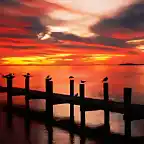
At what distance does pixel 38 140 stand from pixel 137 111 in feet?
19.6

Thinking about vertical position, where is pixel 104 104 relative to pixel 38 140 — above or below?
above

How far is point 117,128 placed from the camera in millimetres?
21578

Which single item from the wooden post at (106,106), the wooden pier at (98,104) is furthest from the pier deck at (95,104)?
the wooden post at (106,106)

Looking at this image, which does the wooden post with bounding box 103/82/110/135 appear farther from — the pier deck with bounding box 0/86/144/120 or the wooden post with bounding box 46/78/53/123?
the wooden post with bounding box 46/78/53/123

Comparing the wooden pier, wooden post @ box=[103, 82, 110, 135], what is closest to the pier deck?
the wooden pier

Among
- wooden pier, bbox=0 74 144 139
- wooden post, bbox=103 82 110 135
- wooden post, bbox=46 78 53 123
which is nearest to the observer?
wooden pier, bbox=0 74 144 139

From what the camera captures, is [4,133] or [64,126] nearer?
[4,133]

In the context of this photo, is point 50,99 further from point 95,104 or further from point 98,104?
point 98,104

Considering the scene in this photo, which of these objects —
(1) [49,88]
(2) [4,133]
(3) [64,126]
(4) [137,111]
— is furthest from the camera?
(1) [49,88]

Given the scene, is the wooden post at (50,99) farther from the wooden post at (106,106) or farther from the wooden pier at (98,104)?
the wooden post at (106,106)

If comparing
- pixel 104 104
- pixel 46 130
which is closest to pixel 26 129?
pixel 46 130

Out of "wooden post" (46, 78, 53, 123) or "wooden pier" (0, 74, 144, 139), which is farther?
"wooden post" (46, 78, 53, 123)

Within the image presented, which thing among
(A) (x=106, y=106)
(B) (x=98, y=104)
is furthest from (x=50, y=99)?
(A) (x=106, y=106)

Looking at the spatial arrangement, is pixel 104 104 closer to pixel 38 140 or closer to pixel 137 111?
pixel 137 111
